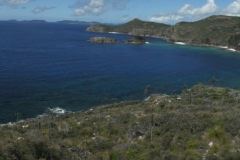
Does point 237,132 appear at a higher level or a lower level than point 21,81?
higher

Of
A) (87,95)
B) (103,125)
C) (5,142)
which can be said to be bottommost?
(87,95)

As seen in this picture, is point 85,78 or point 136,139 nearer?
point 136,139

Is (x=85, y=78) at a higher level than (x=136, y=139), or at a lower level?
lower

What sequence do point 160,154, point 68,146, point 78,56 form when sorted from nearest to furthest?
point 160,154
point 68,146
point 78,56

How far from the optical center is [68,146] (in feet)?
60.3

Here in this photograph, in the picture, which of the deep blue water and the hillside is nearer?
the hillside

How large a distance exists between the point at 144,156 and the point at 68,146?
5629mm

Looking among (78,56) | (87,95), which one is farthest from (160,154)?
(78,56)

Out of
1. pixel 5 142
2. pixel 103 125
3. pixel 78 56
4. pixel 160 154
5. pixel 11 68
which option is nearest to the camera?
pixel 5 142

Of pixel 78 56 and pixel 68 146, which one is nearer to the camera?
pixel 68 146

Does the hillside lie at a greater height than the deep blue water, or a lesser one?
greater

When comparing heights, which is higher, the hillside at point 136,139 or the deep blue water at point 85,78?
the hillside at point 136,139

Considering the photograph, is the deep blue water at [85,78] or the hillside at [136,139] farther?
the deep blue water at [85,78]

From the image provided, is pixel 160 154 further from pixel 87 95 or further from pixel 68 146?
pixel 87 95
